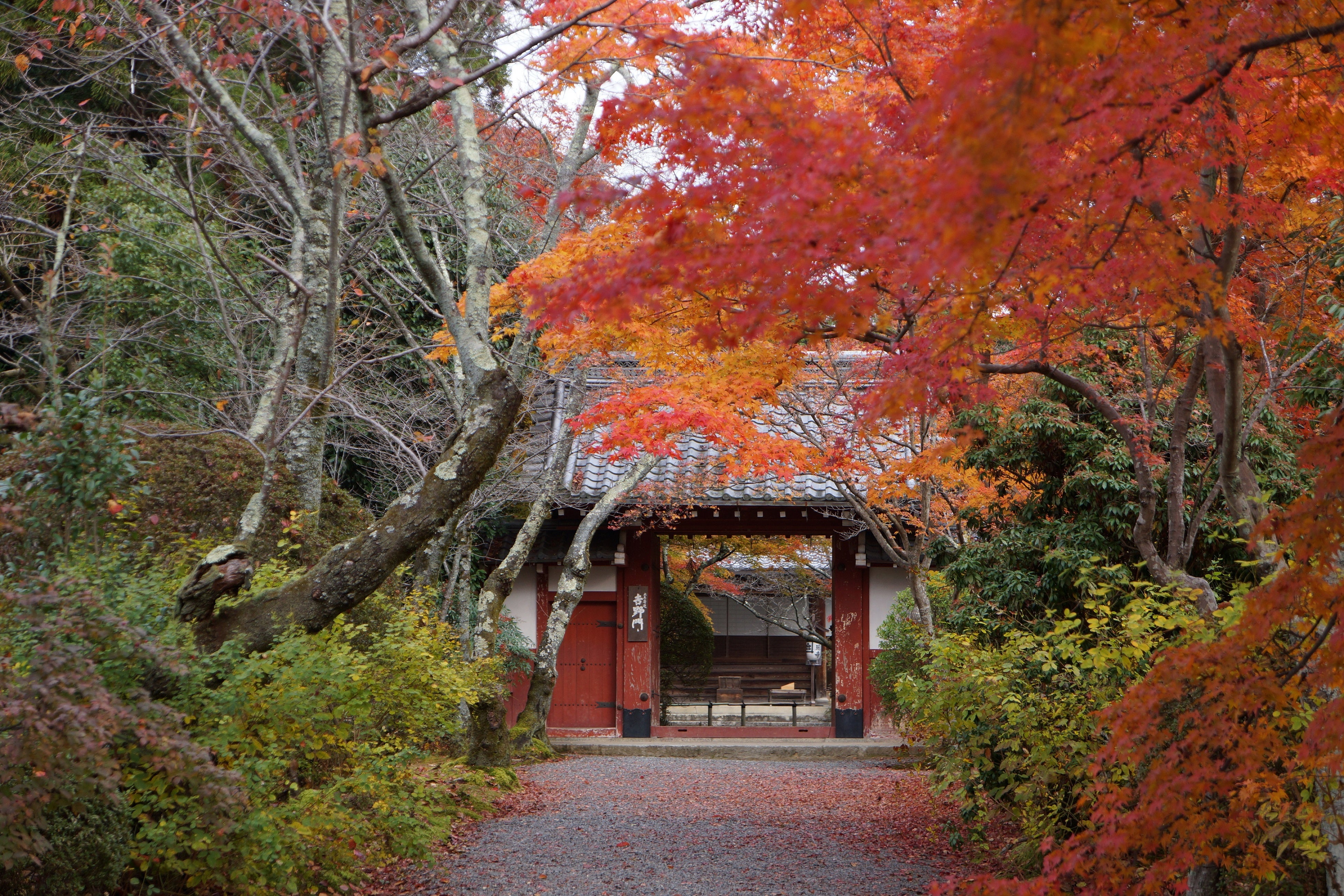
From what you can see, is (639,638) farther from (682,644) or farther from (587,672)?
(682,644)

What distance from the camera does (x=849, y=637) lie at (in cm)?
1380

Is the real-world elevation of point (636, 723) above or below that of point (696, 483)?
below

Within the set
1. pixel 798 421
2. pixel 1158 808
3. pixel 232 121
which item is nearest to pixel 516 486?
pixel 798 421

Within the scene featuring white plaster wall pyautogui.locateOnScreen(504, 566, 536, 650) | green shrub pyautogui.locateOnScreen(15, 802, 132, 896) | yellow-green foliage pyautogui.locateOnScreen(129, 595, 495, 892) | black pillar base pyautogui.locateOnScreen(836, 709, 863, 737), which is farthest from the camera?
white plaster wall pyautogui.locateOnScreen(504, 566, 536, 650)

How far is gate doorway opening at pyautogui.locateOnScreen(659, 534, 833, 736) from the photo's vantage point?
15430mm

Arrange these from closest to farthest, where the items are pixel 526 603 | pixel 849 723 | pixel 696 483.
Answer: pixel 696 483 → pixel 849 723 → pixel 526 603

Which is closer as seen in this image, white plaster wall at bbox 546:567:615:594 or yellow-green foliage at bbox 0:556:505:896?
yellow-green foliage at bbox 0:556:505:896

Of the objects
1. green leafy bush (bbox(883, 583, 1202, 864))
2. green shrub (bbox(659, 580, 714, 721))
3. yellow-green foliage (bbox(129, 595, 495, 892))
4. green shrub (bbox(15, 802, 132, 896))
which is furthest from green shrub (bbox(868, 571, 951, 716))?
→ green shrub (bbox(15, 802, 132, 896))

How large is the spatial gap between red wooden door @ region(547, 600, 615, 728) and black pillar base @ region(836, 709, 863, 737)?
3.08m

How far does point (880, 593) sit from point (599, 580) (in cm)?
390

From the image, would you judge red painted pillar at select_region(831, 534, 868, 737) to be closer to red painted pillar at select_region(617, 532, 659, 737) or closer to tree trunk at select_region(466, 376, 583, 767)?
red painted pillar at select_region(617, 532, 659, 737)

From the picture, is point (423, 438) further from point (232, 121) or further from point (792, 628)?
point (792, 628)

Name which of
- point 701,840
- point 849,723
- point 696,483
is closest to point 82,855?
point 701,840

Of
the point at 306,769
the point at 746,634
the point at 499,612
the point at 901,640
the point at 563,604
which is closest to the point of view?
the point at 306,769
